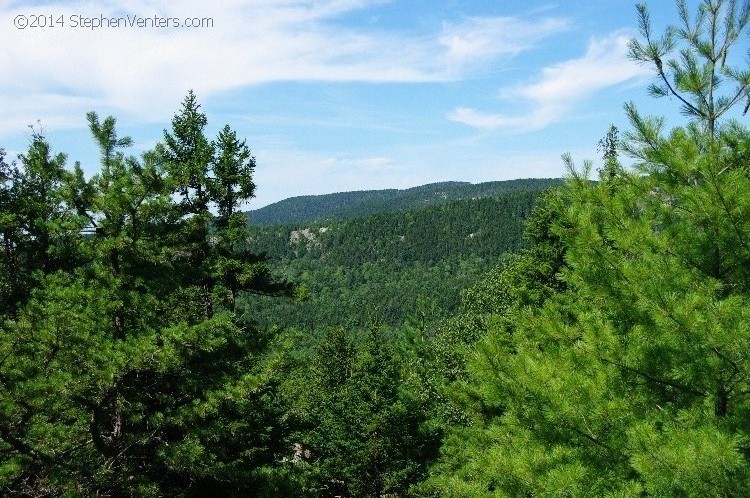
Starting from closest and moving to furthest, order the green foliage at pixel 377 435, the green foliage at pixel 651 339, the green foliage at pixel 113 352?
the green foliage at pixel 651 339
the green foliage at pixel 113 352
the green foliage at pixel 377 435

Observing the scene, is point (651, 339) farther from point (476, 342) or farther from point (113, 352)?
point (113, 352)

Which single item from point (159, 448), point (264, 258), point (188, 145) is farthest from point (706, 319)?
point (188, 145)

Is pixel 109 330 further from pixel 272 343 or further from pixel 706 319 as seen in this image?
pixel 706 319

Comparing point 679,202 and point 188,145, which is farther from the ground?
point 188,145

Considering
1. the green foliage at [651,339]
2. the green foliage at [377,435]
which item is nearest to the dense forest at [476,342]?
the green foliage at [651,339]

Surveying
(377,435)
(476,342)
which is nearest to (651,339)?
(476,342)

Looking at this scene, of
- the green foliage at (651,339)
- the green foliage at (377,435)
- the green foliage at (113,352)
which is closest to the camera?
the green foliage at (651,339)

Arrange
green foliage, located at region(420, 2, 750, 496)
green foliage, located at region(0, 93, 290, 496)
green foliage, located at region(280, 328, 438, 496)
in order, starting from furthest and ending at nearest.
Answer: green foliage, located at region(280, 328, 438, 496), green foliage, located at region(0, 93, 290, 496), green foliage, located at region(420, 2, 750, 496)

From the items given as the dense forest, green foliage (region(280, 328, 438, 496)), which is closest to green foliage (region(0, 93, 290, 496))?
the dense forest

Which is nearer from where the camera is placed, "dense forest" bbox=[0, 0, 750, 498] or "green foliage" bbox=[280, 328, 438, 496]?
"dense forest" bbox=[0, 0, 750, 498]

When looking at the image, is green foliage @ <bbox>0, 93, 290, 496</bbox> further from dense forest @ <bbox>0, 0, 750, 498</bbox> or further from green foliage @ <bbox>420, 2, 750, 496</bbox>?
green foliage @ <bbox>420, 2, 750, 496</bbox>

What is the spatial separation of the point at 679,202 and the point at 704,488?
301 centimetres

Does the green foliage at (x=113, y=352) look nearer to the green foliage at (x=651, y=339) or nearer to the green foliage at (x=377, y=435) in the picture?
the green foliage at (x=651, y=339)

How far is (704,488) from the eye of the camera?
4410 mm
